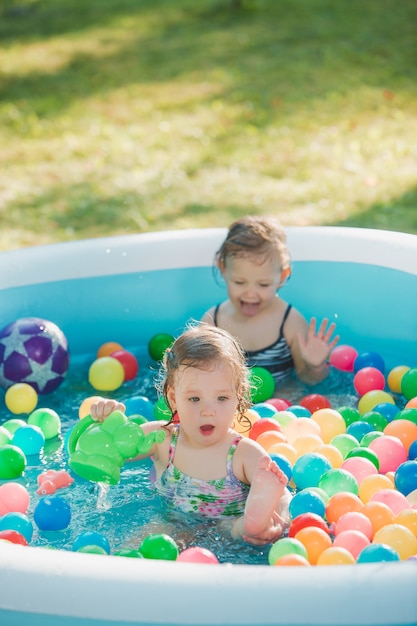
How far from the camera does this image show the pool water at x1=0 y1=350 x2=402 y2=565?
2.80 metres

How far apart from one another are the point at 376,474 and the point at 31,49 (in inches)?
289

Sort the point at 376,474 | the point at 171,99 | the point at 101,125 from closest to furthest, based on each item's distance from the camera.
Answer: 1. the point at 376,474
2. the point at 101,125
3. the point at 171,99

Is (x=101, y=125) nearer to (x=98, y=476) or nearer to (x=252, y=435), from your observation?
(x=252, y=435)

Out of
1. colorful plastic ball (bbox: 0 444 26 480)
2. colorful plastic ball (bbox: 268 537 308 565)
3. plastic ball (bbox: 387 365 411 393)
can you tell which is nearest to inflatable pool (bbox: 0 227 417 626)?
plastic ball (bbox: 387 365 411 393)

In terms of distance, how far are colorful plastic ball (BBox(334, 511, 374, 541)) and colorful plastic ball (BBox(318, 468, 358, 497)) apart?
9.1 inches

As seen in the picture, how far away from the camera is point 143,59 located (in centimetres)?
895

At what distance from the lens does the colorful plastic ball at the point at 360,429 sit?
11.2 feet

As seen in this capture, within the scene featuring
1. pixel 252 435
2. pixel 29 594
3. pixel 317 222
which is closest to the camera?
pixel 29 594

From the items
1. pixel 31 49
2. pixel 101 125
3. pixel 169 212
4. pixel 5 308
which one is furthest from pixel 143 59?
pixel 5 308

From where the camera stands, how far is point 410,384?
3.75m

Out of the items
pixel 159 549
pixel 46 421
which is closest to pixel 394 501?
pixel 159 549

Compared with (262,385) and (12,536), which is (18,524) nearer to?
(12,536)

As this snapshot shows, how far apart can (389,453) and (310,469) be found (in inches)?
11.9

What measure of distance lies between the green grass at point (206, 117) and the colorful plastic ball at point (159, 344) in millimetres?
1509
